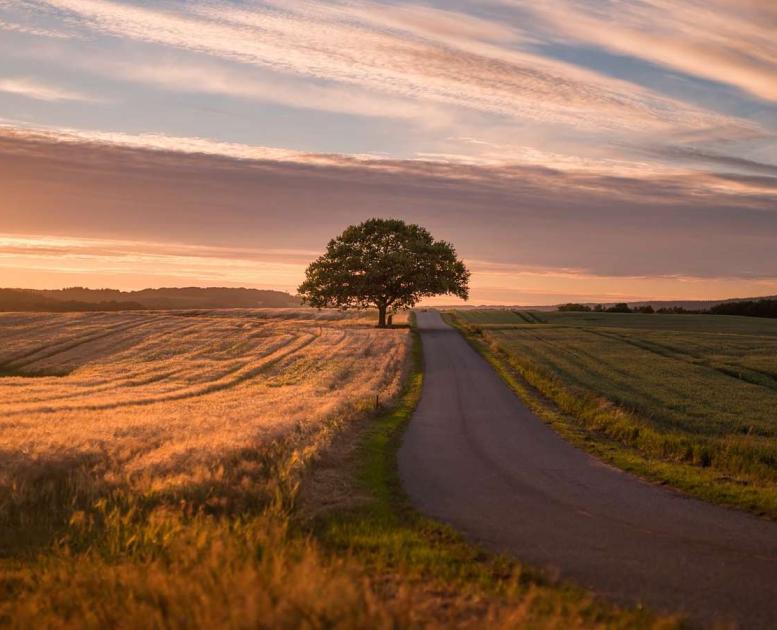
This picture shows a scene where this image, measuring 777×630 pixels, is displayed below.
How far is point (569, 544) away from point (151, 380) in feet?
125

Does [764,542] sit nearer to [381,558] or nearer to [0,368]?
[381,558]

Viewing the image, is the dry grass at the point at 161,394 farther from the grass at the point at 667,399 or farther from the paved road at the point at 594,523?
the grass at the point at 667,399

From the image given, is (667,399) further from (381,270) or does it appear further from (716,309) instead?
(716,309)

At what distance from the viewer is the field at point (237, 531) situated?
268 inches

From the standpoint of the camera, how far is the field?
268 inches

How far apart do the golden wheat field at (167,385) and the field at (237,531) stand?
0.48ft

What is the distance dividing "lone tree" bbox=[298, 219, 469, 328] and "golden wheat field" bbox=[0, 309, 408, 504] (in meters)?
4.51

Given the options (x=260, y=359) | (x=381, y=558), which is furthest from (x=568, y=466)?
(x=260, y=359)

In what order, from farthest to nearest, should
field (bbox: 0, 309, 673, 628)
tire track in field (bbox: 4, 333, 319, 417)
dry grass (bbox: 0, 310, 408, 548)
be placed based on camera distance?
tire track in field (bbox: 4, 333, 319, 417) < dry grass (bbox: 0, 310, 408, 548) < field (bbox: 0, 309, 673, 628)

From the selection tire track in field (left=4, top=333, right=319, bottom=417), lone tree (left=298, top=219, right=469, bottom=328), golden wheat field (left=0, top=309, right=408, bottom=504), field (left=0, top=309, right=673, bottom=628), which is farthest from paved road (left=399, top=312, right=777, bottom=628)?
lone tree (left=298, top=219, right=469, bottom=328)

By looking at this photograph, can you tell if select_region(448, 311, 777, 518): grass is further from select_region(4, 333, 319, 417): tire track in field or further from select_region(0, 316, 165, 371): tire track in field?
select_region(0, 316, 165, 371): tire track in field

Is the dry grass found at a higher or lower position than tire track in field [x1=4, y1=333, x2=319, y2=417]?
higher

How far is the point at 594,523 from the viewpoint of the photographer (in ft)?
40.2

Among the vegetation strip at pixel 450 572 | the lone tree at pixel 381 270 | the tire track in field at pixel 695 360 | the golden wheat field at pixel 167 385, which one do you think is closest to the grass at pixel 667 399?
the tire track in field at pixel 695 360
